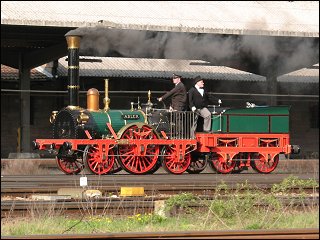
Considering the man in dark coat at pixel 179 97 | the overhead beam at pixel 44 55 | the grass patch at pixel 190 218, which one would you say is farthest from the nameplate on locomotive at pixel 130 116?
the grass patch at pixel 190 218

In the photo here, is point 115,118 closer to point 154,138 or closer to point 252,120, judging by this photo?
point 154,138

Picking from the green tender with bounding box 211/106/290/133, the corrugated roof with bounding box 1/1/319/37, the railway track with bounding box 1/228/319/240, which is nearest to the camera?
the railway track with bounding box 1/228/319/240

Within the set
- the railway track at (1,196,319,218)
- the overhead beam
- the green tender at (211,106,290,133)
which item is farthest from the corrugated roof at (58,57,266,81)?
the railway track at (1,196,319,218)

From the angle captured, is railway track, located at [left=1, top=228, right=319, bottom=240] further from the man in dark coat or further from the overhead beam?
the overhead beam

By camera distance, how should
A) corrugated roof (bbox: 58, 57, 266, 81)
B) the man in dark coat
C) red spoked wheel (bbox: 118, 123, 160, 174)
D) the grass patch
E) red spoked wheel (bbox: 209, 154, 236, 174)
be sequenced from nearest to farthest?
the grass patch < red spoked wheel (bbox: 118, 123, 160, 174) < the man in dark coat < red spoked wheel (bbox: 209, 154, 236, 174) < corrugated roof (bbox: 58, 57, 266, 81)

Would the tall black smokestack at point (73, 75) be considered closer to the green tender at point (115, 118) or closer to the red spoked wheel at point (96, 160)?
the green tender at point (115, 118)

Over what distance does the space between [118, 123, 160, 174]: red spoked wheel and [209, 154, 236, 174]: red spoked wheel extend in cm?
181

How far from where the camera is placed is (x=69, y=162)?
66.1 feet

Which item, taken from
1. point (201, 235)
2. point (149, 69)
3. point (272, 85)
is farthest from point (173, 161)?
point (149, 69)

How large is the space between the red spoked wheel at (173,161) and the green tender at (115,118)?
0.97 meters

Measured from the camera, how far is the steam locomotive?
1928cm

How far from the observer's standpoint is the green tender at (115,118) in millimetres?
19594

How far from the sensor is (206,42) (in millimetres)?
24094

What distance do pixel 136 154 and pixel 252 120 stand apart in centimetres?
346
